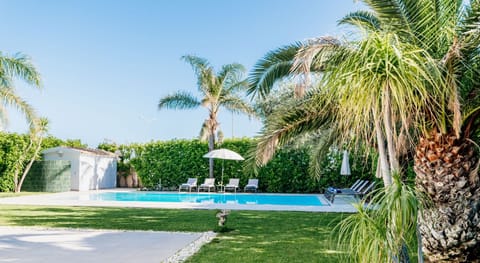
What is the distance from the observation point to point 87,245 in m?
8.15

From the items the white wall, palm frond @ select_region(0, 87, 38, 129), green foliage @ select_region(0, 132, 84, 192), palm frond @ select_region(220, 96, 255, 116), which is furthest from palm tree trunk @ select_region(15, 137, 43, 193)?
palm frond @ select_region(220, 96, 255, 116)

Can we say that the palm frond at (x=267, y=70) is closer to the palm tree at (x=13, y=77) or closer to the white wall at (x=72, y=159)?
the palm tree at (x=13, y=77)

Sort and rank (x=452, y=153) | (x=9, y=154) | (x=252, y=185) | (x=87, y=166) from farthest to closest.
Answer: (x=87, y=166) → (x=252, y=185) → (x=9, y=154) → (x=452, y=153)

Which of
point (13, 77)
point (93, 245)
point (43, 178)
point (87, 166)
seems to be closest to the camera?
point (93, 245)

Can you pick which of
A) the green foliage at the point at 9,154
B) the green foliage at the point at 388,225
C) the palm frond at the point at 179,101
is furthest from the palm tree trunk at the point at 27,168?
the green foliage at the point at 388,225

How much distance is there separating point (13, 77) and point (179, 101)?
1249 cm

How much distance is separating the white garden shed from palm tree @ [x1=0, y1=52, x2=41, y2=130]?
1041cm

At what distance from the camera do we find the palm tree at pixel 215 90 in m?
27.1

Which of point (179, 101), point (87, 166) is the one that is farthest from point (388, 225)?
point (87, 166)

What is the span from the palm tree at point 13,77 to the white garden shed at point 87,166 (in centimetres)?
1041

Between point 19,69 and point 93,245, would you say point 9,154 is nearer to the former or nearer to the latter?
point 19,69

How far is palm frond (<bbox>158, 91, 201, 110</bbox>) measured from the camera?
1104 inches

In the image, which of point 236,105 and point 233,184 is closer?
point 233,184

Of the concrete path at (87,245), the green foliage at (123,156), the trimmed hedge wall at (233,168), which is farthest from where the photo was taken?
the green foliage at (123,156)
